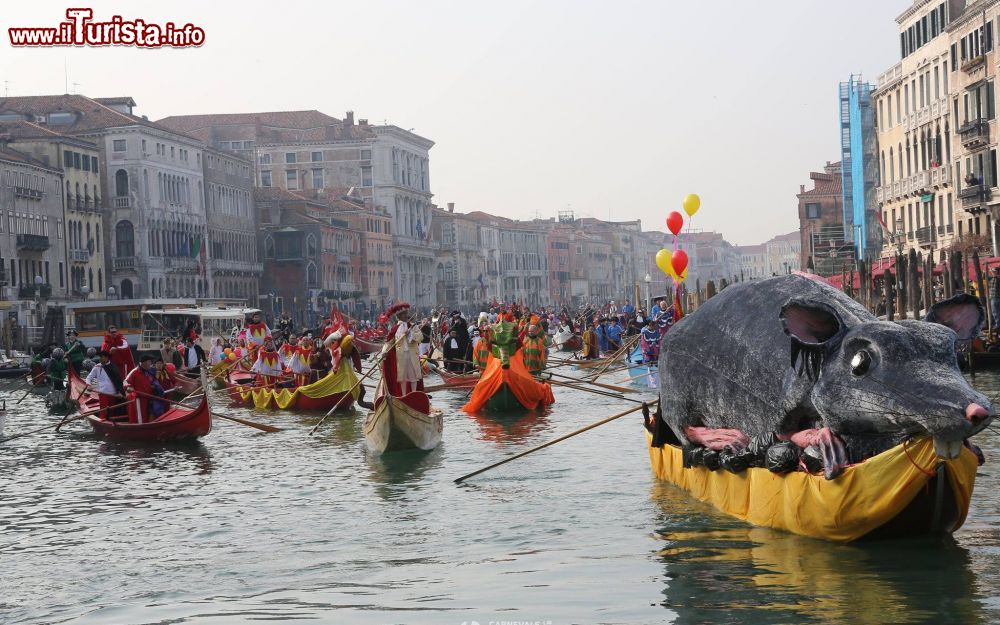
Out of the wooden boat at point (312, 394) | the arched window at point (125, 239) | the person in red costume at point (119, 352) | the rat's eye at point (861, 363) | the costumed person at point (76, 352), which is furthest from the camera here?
the arched window at point (125, 239)

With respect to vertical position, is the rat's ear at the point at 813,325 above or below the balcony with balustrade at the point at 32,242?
below

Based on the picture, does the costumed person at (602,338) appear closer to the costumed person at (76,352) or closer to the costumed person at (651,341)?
the costumed person at (651,341)

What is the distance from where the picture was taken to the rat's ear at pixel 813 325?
36.8 feet

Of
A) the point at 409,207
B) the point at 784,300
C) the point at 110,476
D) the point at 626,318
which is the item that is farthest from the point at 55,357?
the point at 409,207

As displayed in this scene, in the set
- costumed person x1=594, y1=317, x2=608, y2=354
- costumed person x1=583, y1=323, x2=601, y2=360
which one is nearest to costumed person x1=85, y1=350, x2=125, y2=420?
costumed person x1=583, y1=323, x2=601, y2=360

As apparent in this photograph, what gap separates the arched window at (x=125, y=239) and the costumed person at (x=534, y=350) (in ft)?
181

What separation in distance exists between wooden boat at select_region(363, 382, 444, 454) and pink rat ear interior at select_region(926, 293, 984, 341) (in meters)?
9.19

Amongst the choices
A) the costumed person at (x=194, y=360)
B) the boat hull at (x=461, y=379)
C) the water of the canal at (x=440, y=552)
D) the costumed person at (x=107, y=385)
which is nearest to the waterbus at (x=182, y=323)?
the costumed person at (x=194, y=360)

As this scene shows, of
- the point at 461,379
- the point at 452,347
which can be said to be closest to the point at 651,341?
the point at 461,379

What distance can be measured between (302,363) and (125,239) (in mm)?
55833

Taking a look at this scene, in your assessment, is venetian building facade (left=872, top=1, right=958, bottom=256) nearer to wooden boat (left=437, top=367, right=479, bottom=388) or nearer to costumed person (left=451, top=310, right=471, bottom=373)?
costumed person (left=451, top=310, right=471, bottom=373)

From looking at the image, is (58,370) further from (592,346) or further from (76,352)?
(592,346)

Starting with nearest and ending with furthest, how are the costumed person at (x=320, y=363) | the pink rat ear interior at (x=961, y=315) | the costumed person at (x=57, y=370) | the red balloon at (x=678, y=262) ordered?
the pink rat ear interior at (x=961, y=315), the costumed person at (x=320, y=363), the red balloon at (x=678, y=262), the costumed person at (x=57, y=370)

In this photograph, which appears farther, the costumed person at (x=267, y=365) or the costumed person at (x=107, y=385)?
the costumed person at (x=267, y=365)
